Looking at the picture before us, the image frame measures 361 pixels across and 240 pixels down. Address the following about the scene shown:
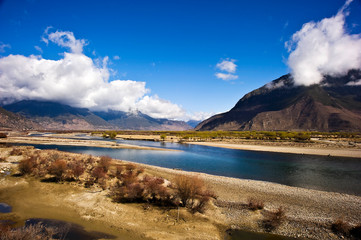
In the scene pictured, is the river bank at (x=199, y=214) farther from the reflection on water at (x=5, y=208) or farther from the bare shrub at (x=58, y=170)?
the bare shrub at (x=58, y=170)

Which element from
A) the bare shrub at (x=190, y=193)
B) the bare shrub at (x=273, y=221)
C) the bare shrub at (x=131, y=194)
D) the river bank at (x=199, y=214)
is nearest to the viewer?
the river bank at (x=199, y=214)

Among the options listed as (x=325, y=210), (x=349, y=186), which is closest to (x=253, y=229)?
(x=325, y=210)

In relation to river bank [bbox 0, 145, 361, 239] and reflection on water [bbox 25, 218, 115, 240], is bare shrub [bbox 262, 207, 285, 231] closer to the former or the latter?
river bank [bbox 0, 145, 361, 239]

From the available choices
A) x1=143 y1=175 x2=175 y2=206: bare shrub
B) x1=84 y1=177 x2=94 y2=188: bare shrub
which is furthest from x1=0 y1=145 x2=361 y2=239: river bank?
x1=143 y1=175 x2=175 y2=206: bare shrub

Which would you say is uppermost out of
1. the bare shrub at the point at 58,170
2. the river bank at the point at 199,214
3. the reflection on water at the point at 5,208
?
the bare shrub at the point at 58,170

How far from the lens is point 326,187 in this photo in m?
21.9

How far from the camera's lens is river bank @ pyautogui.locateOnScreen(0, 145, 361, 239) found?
11.6 meters

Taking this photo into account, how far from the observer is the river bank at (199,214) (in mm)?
11625

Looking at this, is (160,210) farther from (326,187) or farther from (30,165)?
(326,187)

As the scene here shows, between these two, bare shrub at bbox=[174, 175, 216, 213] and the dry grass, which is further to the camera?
bare shrub at bbox=[174, 175, 216, 213]

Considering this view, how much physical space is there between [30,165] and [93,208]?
44.2 feet

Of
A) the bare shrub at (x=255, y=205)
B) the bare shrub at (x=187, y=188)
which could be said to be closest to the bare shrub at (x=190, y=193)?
the bare shrub at (x=187, y=188)

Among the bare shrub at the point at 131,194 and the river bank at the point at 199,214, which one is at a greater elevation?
the bare shrub at the point at 131,194

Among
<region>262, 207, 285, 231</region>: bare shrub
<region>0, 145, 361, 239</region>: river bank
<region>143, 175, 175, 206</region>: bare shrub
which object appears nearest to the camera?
<region>0, 145, 361, 239</region>: river bank
